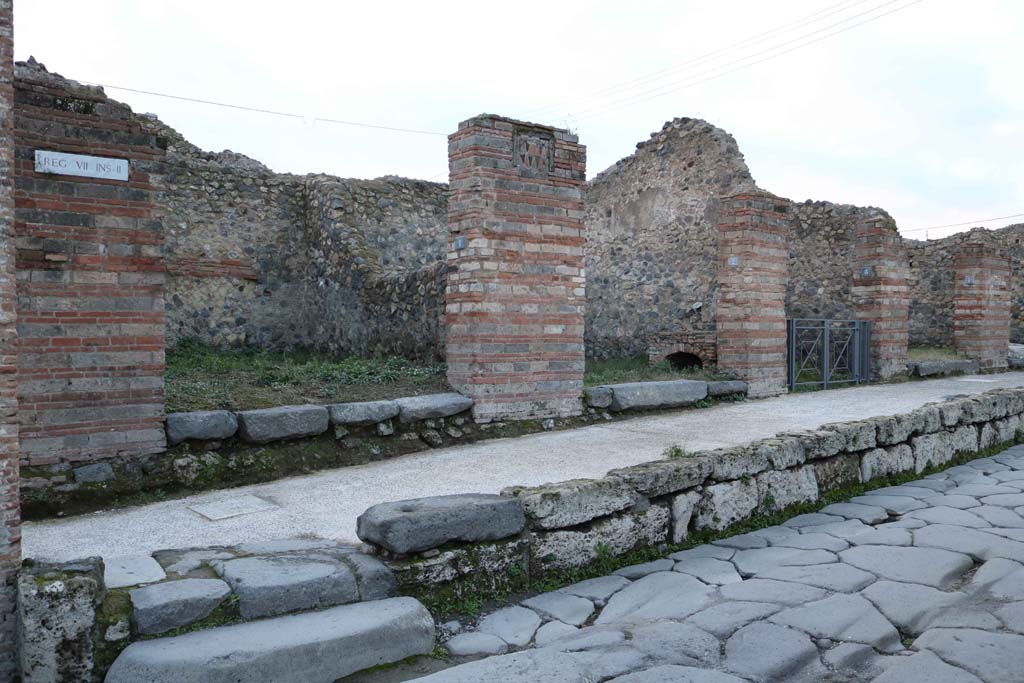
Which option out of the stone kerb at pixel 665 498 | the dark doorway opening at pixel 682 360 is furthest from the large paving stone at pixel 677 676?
the dark doorway opening at pixel 682 360

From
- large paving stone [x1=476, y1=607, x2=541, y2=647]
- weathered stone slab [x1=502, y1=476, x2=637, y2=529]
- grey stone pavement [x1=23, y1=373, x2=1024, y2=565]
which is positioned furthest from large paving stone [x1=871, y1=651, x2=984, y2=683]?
grey stone pavement [x1=23, y1=373, x2=1024, y2=565]

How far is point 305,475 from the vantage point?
534 cm

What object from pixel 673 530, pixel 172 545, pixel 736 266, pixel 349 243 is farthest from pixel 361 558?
pixel 349 243

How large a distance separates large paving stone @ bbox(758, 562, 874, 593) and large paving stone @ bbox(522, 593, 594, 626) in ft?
3.28

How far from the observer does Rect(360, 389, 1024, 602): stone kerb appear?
348 centimetres

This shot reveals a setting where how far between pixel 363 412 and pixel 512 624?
281 cm

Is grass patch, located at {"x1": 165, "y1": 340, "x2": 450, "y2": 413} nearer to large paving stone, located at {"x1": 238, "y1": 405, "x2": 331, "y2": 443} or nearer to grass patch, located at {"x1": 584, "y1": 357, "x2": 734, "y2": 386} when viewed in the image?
large paving stone, located at {"x1": 238, "y1": 405, "x2": 331, "y2": 443}

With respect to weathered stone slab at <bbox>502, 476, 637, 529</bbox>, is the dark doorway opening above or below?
above

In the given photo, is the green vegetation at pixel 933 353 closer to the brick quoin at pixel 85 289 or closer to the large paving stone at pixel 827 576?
the large paving stone at pixel 827 576

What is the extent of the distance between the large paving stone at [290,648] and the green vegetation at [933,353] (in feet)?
38.3

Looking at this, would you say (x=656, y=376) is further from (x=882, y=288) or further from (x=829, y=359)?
(x=882, y=288)

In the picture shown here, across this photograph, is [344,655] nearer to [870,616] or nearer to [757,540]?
[870,616]

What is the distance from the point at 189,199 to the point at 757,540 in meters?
9.34

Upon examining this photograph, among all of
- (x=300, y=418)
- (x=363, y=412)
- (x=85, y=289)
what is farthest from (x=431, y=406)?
(x=85, y=289)
